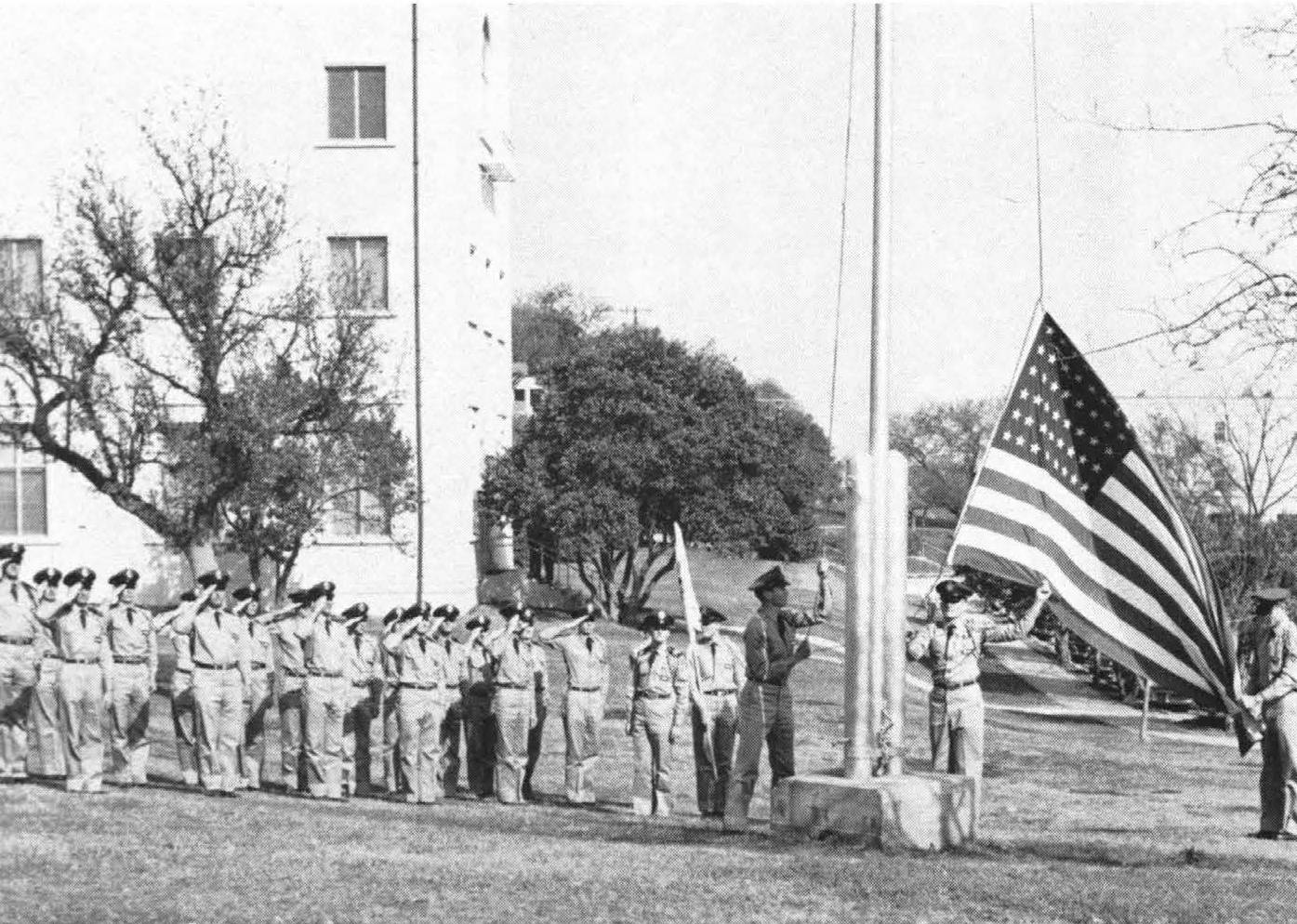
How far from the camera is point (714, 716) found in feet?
53.8

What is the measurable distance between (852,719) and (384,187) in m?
24.1

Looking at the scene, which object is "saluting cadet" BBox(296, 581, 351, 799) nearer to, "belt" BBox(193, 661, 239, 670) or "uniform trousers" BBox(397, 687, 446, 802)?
"uniform trousers" BBox(397, 687, 446, 802)

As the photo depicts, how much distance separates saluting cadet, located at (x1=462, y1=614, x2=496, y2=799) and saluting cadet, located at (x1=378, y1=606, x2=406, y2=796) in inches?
27.9

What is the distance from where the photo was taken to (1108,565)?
12.1 metres

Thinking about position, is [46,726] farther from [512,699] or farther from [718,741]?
[718,741]

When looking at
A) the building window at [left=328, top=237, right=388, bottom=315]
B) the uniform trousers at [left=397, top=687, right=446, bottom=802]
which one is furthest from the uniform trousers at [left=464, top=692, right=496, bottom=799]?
the building window at [left=328, top=237, right=388, bottom=315]

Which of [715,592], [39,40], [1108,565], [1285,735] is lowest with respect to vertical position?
[715,592]

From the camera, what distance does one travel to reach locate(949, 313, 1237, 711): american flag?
1198cm

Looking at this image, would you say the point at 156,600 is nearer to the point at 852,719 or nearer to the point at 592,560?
the point at 592,560

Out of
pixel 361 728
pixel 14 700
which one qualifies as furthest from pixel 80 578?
pixel 361 728

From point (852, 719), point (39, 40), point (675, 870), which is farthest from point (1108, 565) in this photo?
point (39, 40)

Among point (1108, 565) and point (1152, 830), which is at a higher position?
point (1108, 565)

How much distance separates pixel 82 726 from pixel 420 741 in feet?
9.57

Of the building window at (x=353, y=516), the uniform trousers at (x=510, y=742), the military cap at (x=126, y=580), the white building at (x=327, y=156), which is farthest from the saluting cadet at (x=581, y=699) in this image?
the white building at (x=327, y=156)
